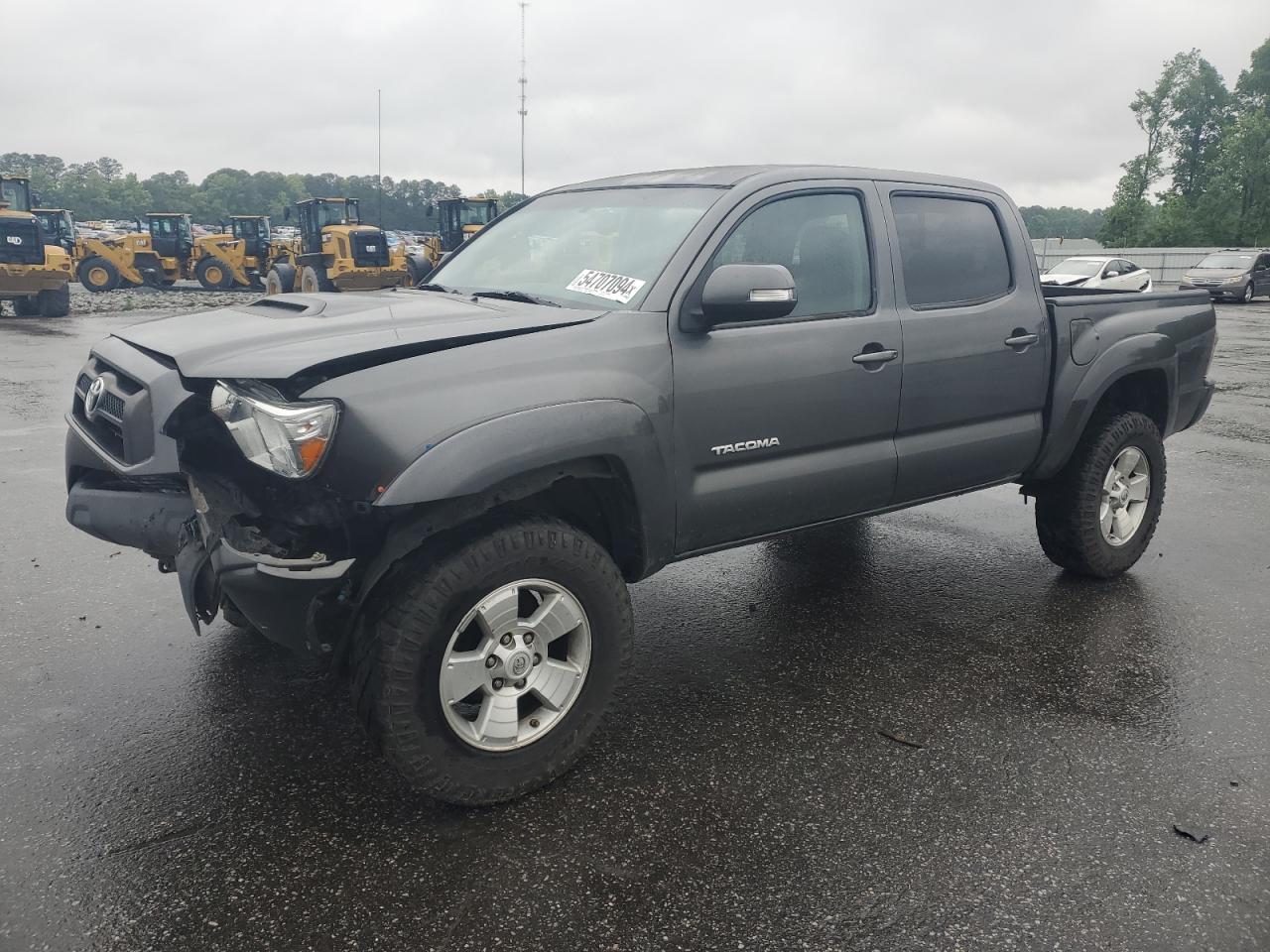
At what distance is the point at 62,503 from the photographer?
5938 mm

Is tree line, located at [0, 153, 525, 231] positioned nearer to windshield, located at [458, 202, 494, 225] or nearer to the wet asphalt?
windshield, located at [458, 202, 494, 225]

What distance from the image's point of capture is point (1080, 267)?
24.9m

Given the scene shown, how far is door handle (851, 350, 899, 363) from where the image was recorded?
3660mm

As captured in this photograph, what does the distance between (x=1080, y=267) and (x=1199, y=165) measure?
56.0 meters

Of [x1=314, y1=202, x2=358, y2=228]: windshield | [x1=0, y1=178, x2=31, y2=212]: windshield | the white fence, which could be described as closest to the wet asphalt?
[x1=0, y1=178, x2=31, y2=212]: windshield

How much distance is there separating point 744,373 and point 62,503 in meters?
4.63

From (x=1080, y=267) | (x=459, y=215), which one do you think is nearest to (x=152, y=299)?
(x=459, y=215)

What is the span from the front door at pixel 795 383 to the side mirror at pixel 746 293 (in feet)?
0.45

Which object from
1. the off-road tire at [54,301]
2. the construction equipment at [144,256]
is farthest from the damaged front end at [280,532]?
the construction equipment at [144,256]

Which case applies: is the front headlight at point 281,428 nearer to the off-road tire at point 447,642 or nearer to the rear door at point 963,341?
the off-road tire at point 447,642

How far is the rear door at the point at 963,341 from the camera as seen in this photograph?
12.8 ft

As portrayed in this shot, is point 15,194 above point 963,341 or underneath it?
above

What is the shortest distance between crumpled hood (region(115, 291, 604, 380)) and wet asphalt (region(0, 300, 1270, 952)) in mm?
1269

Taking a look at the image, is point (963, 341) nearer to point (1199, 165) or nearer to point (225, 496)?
point (225, 496)
